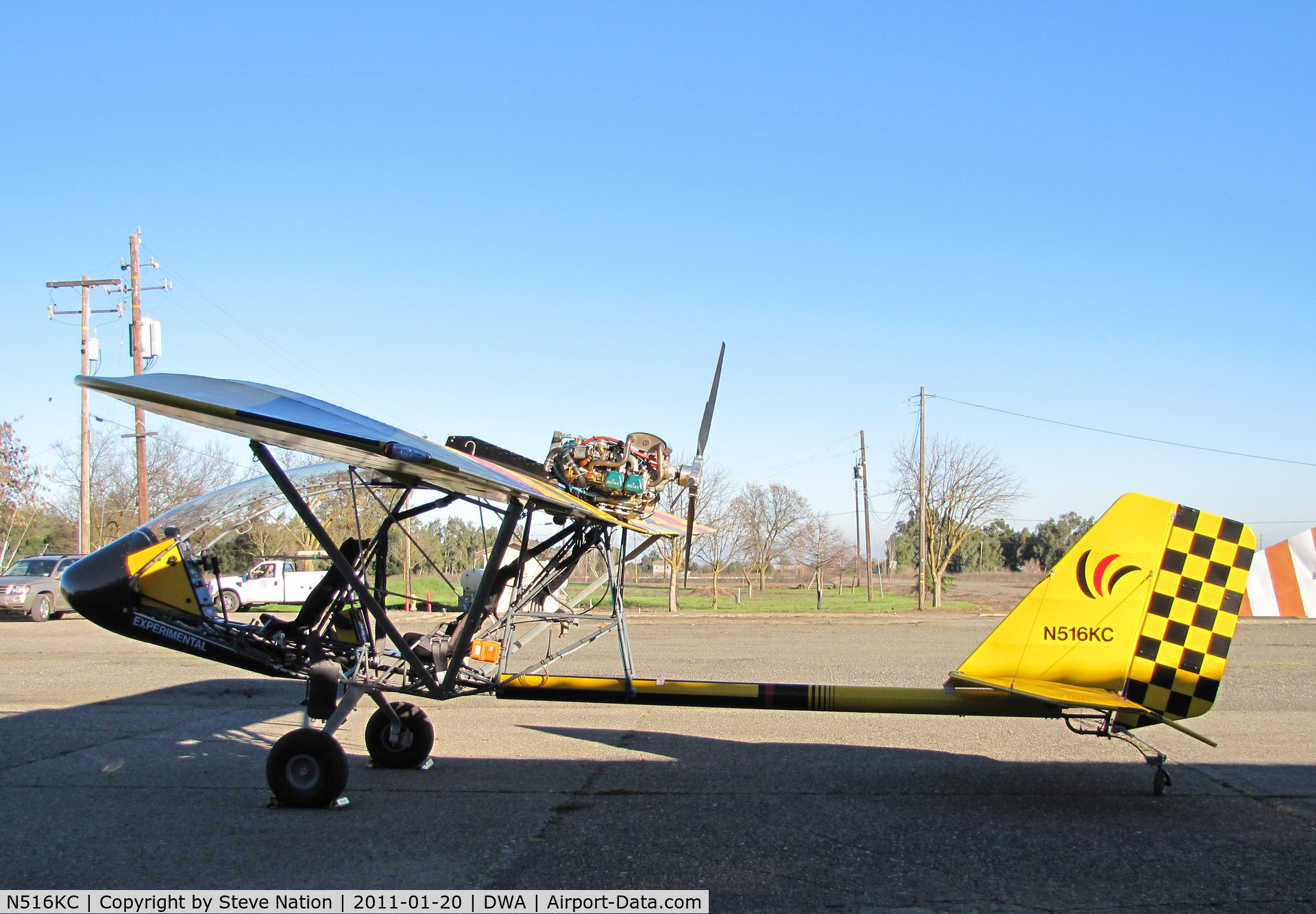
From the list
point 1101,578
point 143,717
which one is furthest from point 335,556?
point 1101,578

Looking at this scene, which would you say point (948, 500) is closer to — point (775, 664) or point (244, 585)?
Answer: point (775, 664)

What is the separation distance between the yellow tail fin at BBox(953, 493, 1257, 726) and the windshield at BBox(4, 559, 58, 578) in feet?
93.3

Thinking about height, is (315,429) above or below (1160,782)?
above

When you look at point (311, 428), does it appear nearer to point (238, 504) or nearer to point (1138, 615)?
point (238, 504)

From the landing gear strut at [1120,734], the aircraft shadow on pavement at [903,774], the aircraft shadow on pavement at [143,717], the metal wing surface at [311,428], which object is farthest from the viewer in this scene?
the aircraft shadow on pavement at [143,717]

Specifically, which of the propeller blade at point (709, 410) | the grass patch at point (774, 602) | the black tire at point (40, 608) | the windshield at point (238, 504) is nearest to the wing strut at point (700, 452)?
the propeller blade at point (709, 410)

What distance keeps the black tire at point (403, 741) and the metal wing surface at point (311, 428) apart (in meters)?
2.18

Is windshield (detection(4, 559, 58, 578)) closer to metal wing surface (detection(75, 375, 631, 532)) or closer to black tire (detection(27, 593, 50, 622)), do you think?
black tire (detection(27, 593, 50, 622))

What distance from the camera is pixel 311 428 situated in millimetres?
5855

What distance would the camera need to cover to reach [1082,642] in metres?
6.82

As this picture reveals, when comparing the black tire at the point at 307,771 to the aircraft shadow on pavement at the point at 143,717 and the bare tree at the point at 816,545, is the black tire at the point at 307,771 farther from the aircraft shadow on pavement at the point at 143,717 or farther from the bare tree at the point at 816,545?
the bare tree at the point at 816,545

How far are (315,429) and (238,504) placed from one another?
7.86ft

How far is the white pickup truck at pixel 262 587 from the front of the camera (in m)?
7.98

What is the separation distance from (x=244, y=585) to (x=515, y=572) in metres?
5.13
